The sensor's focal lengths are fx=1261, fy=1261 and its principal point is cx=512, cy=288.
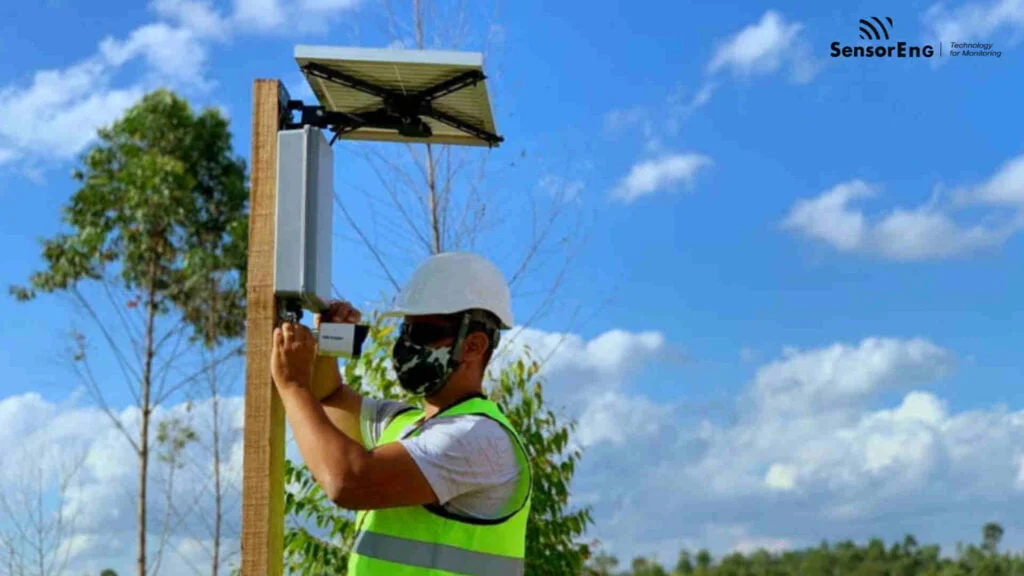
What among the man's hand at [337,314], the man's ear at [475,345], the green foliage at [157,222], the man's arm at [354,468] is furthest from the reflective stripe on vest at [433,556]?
the green foliage at [157,222]

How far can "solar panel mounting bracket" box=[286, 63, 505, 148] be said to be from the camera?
11.0ft

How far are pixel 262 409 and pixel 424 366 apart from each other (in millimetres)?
457

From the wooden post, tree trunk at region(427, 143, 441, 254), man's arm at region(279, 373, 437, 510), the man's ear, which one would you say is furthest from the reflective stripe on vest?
tree trunk at region(427, 143, 441, 254)

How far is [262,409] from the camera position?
3.13m

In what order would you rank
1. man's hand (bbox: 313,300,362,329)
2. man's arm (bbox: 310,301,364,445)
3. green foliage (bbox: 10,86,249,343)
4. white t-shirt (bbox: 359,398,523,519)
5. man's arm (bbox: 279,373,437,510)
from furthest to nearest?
green foliage (bbox: 10,86,249,343) → man's arm (bbox: 310,301,364,445) → man's hand (bbox: 313,300,362,329) → white t-shirt (bbox: 359,398,523,519) → man's arm (bbox: 279,373,437,510)

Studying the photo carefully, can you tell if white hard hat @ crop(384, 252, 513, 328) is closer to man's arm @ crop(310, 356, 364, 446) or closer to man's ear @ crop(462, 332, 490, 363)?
man's ear @ crop(462, 332, 490, 363)

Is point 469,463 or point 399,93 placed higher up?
point 399,93

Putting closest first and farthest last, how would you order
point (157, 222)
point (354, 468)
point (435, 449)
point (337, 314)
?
point (354, 468), point (435, 449), point (337, 314), point (157, 222)

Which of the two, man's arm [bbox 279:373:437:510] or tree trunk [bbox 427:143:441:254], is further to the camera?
tree trunk [bbox 427:143:441:254]

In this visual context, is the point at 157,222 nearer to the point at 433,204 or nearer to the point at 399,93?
the point at 433,204

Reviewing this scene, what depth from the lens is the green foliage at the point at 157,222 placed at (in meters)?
12.3

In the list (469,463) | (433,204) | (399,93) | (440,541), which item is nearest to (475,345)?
(469,463)

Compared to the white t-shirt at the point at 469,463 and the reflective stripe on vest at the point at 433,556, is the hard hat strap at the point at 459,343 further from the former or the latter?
the reflective stripe on vest at the point at 433,556

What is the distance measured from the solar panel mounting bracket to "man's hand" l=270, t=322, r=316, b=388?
64cm
